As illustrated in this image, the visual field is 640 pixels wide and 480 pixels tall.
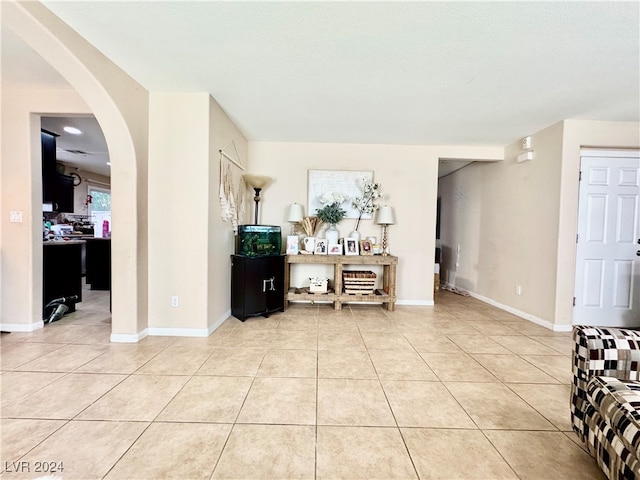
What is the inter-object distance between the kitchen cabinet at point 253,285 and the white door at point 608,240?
358 centimetres

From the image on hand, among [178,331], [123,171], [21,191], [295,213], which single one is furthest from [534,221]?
[21,191]

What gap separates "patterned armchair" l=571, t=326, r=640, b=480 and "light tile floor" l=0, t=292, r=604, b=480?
21 centimetres

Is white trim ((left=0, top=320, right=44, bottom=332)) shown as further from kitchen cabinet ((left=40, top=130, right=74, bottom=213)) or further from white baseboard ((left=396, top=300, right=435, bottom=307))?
white baseboard ((left=396, top=300, right=435, bottom=307))

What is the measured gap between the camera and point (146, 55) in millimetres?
2076

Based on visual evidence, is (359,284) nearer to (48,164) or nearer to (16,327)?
(16,327)

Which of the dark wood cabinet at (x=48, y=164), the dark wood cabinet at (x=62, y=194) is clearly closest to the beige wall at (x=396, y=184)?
the dark wood cabinet at (x=48, y=164)

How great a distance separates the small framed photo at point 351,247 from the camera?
388 cm

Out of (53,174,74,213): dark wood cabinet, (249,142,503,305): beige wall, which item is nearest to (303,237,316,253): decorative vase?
(249,142,503,305): beige wall

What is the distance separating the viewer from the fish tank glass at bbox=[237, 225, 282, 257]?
3.33 metres

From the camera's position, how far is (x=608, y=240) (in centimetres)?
313

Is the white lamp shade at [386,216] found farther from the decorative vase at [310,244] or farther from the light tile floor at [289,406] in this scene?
the light tile floor at [289,406]

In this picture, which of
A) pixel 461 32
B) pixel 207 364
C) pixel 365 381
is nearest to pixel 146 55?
pixel 461 32

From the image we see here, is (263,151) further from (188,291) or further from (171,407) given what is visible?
(171,407)

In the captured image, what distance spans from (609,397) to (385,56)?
7.52ft
